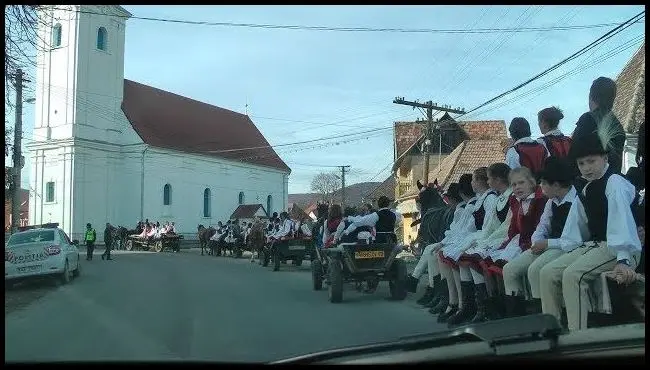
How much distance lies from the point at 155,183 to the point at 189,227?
5743 mm

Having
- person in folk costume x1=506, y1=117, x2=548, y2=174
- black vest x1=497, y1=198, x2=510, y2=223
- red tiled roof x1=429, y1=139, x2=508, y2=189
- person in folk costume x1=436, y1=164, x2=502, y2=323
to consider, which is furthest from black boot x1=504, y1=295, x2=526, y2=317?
red tiled roof x1=429, y1=139, x2=508, y2=189

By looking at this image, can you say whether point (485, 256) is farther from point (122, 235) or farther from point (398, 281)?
point (122, 235)

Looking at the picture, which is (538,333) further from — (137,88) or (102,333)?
(137,88)

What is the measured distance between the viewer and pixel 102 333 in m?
8.80

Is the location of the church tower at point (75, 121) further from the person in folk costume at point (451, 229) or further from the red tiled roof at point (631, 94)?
the person in folk costume at point (451, 229)

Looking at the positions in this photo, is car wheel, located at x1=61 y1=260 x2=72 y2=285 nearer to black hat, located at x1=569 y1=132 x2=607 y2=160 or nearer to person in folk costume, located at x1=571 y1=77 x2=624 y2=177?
person in folk costume, located at x1=571 y1=77 x2=624 y2=177

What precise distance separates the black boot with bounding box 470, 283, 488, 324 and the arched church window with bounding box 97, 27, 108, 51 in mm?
52392

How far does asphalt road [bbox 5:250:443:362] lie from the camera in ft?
24.4

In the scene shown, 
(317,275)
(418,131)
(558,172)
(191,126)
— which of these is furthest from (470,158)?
(191,126)

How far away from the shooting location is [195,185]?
62.5 metres

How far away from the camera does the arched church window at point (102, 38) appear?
5456 cm

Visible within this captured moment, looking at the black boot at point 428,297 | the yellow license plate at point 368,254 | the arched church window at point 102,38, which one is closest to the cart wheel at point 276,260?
the yellow license plate at point 368,254

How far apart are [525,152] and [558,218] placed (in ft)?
5.20

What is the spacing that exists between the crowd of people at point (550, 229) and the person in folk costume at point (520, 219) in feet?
0.04
